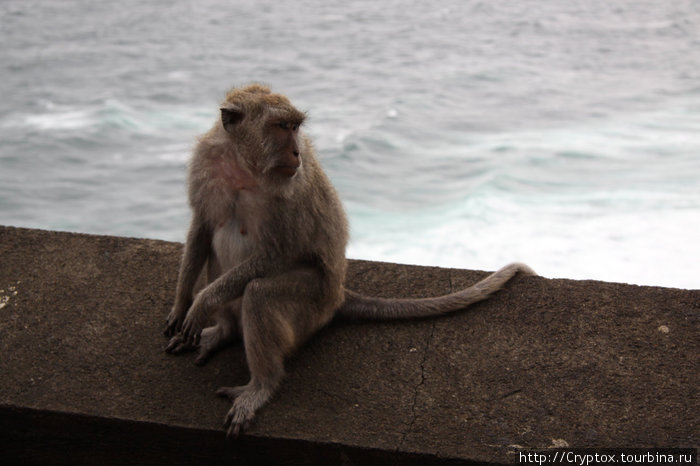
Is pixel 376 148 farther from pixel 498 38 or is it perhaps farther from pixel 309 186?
pixel 309 186

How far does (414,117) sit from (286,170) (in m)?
14.1

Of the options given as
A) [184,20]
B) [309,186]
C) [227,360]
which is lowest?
[184,20]

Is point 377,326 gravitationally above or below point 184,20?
above

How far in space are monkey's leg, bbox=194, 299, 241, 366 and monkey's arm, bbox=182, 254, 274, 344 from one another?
0.19 metres

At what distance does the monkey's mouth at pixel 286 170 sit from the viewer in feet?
12.1

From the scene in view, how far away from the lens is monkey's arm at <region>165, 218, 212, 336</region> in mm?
4137

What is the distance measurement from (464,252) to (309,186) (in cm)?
819

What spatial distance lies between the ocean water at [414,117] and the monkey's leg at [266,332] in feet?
25.4

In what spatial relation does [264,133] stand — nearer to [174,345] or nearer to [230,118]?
[230,118]

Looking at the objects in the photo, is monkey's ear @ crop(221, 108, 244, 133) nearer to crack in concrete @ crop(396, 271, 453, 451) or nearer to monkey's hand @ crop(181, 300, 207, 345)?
monkey's hand @ crop(181, 300, 207, 345)

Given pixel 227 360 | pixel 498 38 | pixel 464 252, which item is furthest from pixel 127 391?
pixel 498 38

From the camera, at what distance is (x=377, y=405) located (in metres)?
3.66

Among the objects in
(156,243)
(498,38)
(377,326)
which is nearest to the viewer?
(377,326)

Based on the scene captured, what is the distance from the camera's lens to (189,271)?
416 centimetres
